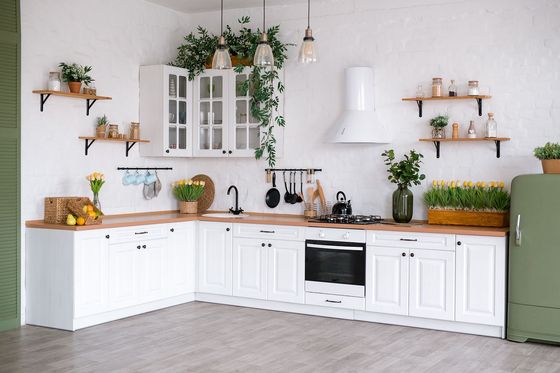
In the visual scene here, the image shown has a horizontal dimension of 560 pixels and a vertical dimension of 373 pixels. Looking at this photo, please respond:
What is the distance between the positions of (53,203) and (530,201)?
380 cm

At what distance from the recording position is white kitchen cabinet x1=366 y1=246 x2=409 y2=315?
19.2 ft

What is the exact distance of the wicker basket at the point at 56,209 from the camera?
5777 millimetres

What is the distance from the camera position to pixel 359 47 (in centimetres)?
671

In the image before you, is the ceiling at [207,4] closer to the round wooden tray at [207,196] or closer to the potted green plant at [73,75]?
the potted green plant at [73,75]

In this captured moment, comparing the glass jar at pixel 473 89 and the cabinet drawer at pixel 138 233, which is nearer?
the cabinet drawer at pixel 138 233

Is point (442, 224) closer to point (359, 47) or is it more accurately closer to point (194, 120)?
point (359, 47)

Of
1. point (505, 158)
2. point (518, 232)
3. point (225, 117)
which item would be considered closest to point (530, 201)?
point (518, 232)

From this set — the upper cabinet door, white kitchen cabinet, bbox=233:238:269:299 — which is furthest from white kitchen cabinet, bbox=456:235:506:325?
the upper cabinet door

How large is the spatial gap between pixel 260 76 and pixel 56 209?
2.41m

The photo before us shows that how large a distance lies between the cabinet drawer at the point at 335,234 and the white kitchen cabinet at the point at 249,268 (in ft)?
1.58

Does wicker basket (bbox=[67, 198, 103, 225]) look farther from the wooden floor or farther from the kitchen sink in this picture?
the kitchen sink

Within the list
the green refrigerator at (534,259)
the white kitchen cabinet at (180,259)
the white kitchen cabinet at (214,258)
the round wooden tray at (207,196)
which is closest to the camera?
the green refrigerator at (534,259)

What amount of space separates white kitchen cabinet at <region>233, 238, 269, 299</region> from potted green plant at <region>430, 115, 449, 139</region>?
6.07 ft

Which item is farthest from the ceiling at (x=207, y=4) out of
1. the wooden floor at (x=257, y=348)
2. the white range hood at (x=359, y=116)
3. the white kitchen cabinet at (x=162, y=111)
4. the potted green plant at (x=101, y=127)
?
the wooden floor at (x=257, y=348)
